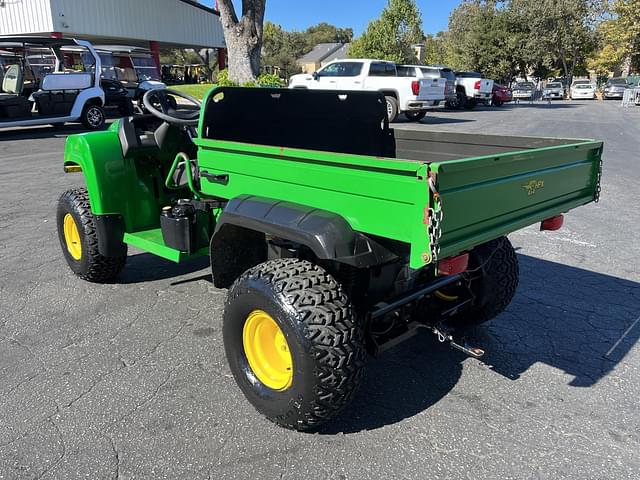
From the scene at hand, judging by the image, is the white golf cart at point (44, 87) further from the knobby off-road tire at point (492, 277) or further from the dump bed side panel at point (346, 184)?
the knobby off-road tire at point (492, 277)

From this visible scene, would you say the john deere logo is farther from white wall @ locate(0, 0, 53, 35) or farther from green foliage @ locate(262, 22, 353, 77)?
green foliage @ locate(262, 22, 353, 77)

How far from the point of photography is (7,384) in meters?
3.05

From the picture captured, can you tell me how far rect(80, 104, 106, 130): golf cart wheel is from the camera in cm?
1477

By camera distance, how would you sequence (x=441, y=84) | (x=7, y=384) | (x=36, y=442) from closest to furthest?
(x=36, y=442) < (x=7, y=384) < (x=441, y=84)

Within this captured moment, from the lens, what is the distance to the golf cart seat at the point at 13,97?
13.2 m

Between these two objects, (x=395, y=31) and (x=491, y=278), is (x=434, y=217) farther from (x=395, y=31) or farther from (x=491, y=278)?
(x=395, y=31)

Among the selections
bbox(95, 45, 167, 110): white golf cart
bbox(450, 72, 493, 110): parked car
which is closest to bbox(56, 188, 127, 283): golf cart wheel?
bbox(95, 45, 167, 110): white golf cart

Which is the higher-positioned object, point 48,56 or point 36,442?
point 48,56

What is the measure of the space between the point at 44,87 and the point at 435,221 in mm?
14349

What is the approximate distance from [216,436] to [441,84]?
1728 centimetres

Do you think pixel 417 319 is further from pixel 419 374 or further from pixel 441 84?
pixel 441 84

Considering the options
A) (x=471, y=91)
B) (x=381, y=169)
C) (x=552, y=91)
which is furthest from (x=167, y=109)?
(x=552, y=91)

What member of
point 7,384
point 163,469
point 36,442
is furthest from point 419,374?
point 7,384

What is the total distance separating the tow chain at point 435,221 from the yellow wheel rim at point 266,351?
1012mm
